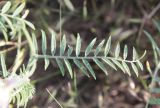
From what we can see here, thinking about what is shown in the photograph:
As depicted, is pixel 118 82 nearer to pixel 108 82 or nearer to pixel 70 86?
pixel 108 82

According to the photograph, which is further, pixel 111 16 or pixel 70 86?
pixel 111 16

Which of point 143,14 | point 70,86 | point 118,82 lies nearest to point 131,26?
point 143,14

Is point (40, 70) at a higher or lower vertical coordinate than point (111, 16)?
lower

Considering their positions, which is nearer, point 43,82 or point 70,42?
point 70,42

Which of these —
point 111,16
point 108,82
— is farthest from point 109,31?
point 108,82

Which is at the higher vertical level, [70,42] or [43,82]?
[70,42]

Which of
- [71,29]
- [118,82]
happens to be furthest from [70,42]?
[118,82]

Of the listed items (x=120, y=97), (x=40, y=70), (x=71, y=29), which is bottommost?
(x=120, y=97)

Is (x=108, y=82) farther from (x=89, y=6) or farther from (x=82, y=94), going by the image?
(x=89, y=6)
